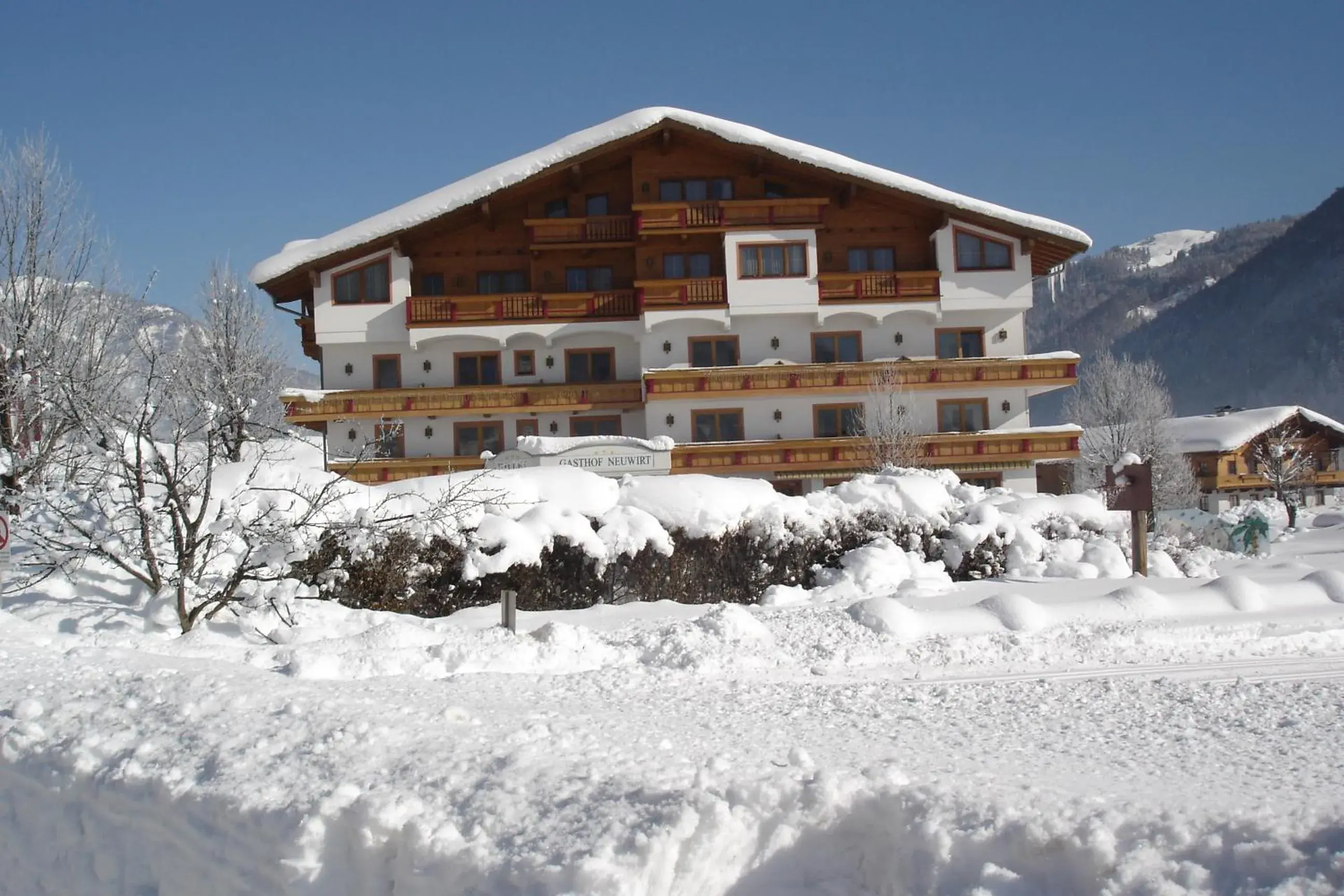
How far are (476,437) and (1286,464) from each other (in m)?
46.6

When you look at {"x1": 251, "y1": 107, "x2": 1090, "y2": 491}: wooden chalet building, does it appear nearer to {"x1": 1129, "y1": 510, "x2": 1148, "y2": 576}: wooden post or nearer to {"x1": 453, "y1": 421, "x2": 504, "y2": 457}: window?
{"x1": 453, "y1": 421, "x2": 504, "y2": 457}: window

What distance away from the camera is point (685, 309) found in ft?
115

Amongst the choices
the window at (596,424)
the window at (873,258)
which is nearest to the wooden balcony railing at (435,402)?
the window at (596,424)

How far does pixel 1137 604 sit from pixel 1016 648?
8.11 feet

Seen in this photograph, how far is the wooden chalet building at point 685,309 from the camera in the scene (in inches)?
1356

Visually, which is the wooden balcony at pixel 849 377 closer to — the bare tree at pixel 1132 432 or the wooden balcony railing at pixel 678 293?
the wooden balcony railing at pixel 678 293

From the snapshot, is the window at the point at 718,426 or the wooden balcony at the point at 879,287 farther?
the wooden balcony at the point at 879,287

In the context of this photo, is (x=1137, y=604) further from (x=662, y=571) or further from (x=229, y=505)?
(x=229, y=505)

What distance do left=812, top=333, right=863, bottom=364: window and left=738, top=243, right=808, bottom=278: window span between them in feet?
7.76

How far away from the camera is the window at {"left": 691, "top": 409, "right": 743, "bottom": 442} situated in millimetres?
35219

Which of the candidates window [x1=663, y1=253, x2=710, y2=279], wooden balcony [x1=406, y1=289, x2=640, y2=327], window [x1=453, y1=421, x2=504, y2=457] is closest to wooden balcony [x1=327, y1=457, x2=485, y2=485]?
window [x1=453, y1=421, x2=504, y2=457]

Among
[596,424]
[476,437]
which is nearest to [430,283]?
[476,437]

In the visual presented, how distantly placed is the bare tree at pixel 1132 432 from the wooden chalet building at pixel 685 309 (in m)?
16.8

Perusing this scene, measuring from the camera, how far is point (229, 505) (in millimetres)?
14070
